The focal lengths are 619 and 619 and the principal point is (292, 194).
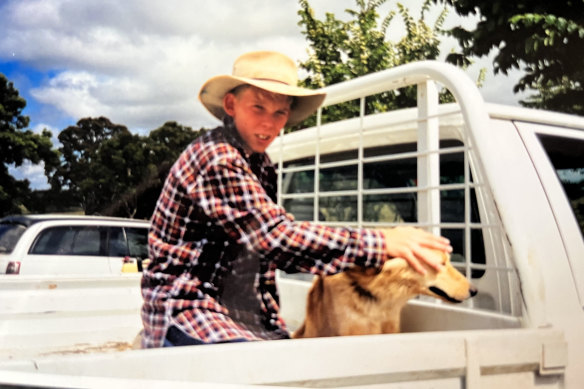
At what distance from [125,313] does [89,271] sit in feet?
0.57

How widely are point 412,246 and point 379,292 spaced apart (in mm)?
121

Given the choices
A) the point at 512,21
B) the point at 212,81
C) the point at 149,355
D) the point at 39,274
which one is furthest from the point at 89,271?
the point at 512,21

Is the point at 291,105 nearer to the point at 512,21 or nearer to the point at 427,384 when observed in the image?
the point at 427,384

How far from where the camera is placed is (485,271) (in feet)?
4.58

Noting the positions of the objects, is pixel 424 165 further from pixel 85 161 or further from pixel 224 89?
pixel 85 161

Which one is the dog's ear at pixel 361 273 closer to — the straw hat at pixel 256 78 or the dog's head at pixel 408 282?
the dog's head at pixel 408 282

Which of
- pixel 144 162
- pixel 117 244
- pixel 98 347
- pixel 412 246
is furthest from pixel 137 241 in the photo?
pixel 412 246

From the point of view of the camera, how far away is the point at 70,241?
5.39ft

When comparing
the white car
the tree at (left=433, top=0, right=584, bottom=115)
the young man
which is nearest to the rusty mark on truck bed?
the white car

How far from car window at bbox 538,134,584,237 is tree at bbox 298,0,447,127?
353 millimetres

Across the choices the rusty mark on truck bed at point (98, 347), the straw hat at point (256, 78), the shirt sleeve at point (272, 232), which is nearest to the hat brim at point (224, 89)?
the straw hat at point (256, 78)

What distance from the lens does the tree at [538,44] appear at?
1.60 meters

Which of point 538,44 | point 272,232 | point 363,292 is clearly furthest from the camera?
point 538,44

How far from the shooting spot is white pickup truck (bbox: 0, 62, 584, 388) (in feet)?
2.99
